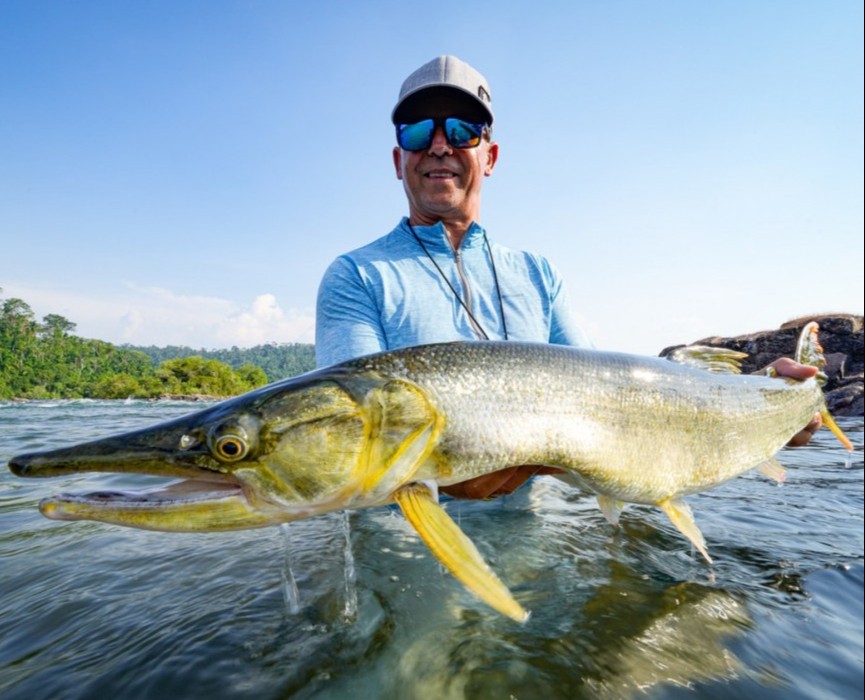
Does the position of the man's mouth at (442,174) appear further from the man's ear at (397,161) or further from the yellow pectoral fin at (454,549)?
the yellow pectoral fin at (454,549)

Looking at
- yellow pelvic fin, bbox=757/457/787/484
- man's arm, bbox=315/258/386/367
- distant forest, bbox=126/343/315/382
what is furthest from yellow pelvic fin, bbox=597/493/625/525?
distant forest, bbox=126/343/315/382

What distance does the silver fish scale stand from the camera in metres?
2.04

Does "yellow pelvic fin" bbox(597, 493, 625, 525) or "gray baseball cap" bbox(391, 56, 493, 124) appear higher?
"gray baseball cap" bbox(391, 56, 493, 124)

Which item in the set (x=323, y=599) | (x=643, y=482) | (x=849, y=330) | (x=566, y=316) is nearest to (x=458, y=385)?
(x=643, y=482)

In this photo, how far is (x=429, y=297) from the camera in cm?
337

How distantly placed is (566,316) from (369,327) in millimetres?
1756

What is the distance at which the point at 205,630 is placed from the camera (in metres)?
2.48

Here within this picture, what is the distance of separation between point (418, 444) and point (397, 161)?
3.14 m

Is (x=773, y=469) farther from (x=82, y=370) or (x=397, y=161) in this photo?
(x=82, y=370)

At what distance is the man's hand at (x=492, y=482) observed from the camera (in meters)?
2.23

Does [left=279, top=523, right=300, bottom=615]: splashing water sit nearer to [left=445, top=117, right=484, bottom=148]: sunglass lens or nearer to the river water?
the river water

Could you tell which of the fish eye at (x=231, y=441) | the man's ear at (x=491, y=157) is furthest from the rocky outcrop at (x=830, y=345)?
the fish eye at (x=231, y=441)

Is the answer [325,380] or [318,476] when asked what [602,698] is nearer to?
[318,476]

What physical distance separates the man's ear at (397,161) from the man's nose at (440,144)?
0.50 meters
